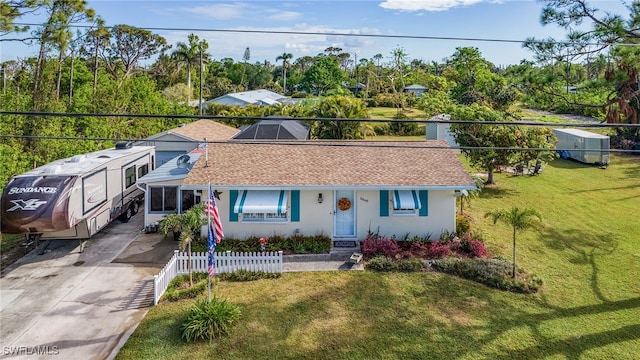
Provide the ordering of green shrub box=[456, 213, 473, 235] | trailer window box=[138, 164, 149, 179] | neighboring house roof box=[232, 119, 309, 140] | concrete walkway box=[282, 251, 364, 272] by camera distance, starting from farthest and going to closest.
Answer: neighboring house roof box=[232, 119, 309, 140], trailer window box=[138, 164, 149, 179], green shrub box=[456, 213, 473, 235], concrete walkway box=[282, 251, 364, 272]

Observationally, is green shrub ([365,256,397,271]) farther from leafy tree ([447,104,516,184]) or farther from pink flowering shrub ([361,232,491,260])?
leafy tree ([447,104,516,184])

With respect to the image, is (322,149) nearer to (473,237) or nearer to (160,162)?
(473,237)

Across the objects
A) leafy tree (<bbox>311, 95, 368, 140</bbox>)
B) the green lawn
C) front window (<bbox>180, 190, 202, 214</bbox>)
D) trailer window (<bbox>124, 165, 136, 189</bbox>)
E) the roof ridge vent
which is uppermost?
leafy tree (<bbox>311, 95, 368, 140</bbox>)

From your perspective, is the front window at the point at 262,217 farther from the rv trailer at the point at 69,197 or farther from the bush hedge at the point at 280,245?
the rv trailer at the point at 69,197

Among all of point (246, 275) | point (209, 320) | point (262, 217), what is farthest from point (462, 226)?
point (209, 320)

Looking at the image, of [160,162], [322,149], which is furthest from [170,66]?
[322,149]

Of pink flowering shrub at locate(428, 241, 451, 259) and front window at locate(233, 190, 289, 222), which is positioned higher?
front window at locate(233, 190, 289, 222)

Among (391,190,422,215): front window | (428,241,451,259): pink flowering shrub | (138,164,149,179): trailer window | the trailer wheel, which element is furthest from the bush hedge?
(138,164,149,179): trailer window

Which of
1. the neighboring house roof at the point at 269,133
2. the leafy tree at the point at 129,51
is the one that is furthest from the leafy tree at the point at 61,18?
the leafy tree at the point at 129,51
